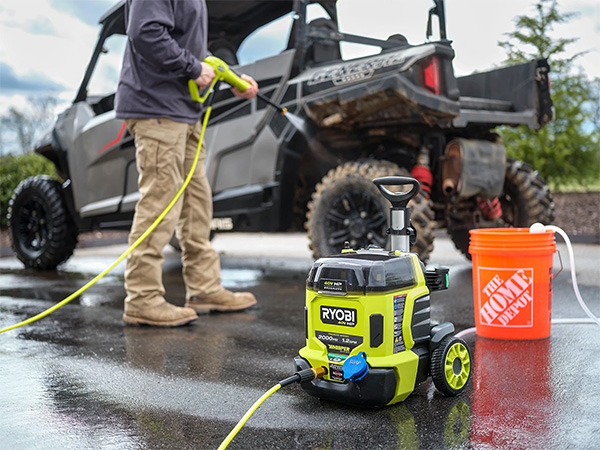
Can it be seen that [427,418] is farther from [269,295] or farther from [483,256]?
[269,295]

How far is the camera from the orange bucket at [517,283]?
3.00m

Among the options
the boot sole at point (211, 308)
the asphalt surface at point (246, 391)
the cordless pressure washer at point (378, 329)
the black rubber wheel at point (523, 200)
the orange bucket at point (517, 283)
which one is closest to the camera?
the asphalt surface at point (246, 391)

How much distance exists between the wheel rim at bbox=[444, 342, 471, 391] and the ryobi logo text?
0.37 metres

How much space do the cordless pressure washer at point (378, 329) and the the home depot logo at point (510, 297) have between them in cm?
81

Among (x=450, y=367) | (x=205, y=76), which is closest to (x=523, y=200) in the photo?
(x=205, y=76)

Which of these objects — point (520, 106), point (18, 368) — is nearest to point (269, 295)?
point (18, 368)

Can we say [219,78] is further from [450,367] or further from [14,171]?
[14,171]

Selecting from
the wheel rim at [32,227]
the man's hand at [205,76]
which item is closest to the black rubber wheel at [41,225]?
the wheel rim at [32,227]

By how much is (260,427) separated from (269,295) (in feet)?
8.81

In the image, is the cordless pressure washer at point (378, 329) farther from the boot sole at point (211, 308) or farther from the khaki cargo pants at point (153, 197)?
the boot sole at point (211, 308)

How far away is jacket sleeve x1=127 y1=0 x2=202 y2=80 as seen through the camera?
11.3 feet

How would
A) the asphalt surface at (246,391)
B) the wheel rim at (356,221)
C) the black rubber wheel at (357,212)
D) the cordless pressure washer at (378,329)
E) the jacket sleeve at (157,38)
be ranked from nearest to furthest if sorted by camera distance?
the asphalt surface at (246,391) → the cordless pressure washer at (378,329) → the jacket sleeve at (157,38) → the black rubber wheel at (357,212) → the wheel rim at (356,221)

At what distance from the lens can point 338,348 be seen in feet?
7.07

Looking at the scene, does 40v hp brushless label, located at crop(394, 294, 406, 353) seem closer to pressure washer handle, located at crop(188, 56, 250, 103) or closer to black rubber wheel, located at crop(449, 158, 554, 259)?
pressure washer handle, located at crop(188, 56, 250, 103)
